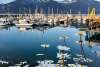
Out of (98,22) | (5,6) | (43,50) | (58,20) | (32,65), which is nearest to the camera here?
(32,65)

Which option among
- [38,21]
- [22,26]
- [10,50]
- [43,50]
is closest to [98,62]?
[43,50]

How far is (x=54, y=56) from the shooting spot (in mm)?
28094

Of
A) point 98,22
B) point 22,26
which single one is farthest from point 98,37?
point 22,26

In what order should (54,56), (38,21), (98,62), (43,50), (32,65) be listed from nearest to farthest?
(32,65) → (98,62) → (54,56) → (43,50) → (38,21)

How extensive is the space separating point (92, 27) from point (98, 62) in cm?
2822

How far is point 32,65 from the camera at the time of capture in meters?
23.2

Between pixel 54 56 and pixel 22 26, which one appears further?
pixel 22 26

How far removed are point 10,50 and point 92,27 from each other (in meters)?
21.7

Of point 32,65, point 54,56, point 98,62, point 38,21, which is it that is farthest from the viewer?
point 38,21

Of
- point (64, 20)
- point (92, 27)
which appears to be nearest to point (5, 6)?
point (64, 20)

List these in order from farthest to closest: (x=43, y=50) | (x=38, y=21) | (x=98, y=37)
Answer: (x=38, y=21)
(x=98, y=37)
(x=43, y=50)

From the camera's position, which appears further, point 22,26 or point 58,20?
point 58,20

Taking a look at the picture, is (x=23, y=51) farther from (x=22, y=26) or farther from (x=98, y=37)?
(x=22, y=26)

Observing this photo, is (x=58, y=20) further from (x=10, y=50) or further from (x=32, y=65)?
(x=32, y=65)
